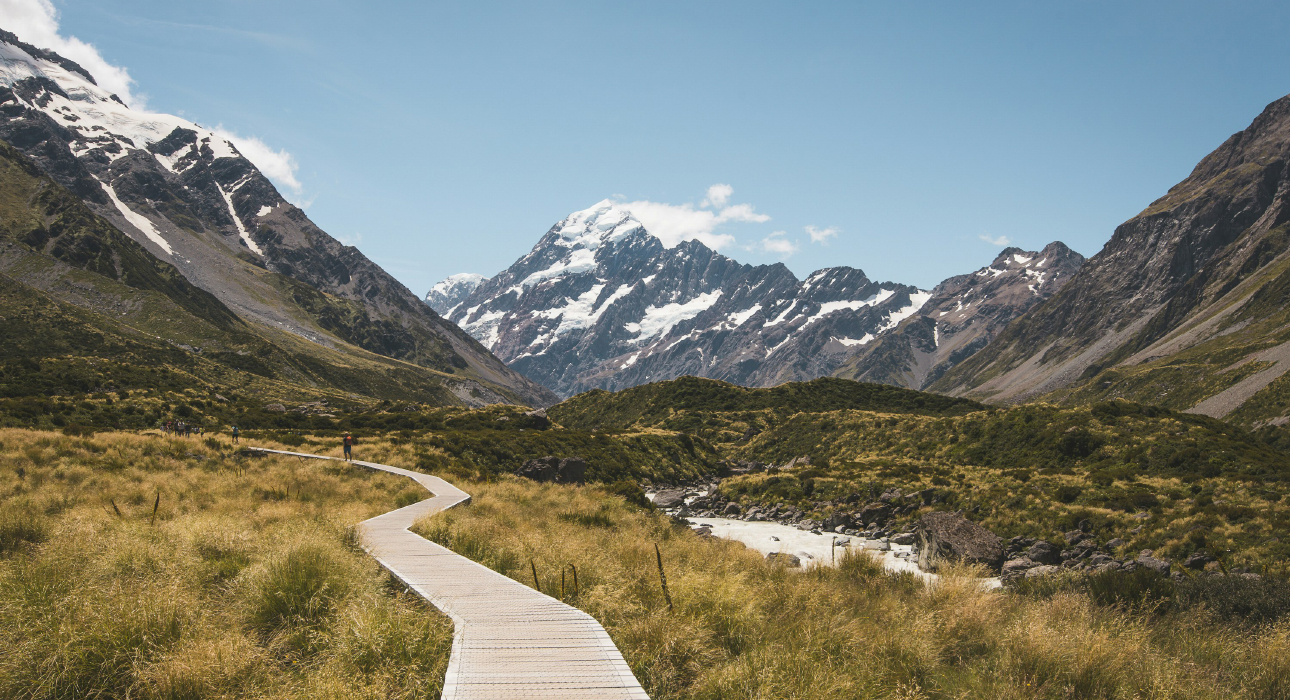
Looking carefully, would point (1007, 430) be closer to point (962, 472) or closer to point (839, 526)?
point (962, 472)

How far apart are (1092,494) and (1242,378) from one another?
417ft

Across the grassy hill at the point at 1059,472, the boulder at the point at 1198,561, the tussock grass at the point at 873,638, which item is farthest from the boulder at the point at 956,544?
the tussock grass at the point at 873,638

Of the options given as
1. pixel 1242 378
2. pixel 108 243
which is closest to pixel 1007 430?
pixel 1242 378

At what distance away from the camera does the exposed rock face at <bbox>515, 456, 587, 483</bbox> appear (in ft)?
123

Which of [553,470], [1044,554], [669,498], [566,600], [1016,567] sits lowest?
[669,498]

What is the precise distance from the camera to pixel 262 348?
545ft

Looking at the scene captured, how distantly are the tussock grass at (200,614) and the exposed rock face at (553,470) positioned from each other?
21.7 metres

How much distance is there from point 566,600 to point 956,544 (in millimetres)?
21561

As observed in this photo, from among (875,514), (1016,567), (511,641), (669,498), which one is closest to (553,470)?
(669,498)

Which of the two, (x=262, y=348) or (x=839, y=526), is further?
(x=262, y=348)

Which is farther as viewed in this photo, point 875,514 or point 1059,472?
point 1059,472

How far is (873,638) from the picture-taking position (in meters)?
9.94

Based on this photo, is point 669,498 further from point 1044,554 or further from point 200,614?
point 200,614

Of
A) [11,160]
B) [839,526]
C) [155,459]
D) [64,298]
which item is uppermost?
[11,160]
